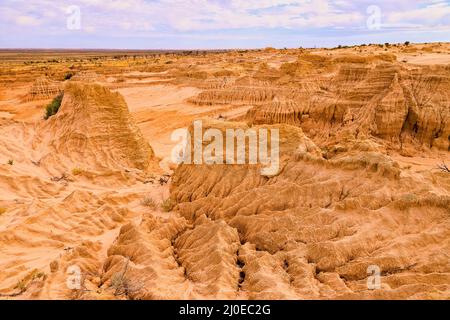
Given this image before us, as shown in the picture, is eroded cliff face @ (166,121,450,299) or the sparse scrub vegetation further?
the sparse scrub vegetation

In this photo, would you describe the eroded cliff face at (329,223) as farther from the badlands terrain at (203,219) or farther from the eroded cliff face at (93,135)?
the eroded cliff face at (93,135)

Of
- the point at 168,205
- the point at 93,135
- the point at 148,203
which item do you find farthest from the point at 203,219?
the point at 93,135

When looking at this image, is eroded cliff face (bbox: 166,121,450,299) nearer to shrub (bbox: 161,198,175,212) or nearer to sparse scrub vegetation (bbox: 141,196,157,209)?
shrub (bbox: 161,198,175,212)

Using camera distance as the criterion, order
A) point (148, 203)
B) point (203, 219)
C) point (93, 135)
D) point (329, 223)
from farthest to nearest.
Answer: point (93, 135)
point (148, 203)
point (203, 219)
point (329, 223)

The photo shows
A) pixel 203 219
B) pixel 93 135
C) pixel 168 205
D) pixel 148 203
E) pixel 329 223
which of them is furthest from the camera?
pixel 93 135

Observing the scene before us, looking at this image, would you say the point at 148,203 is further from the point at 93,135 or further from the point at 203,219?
the point at 93,135

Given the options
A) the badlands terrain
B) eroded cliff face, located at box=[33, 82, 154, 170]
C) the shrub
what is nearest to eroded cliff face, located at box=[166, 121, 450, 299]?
the badlands terrain

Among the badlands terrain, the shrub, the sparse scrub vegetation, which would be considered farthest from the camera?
the sparse scrub vegetation

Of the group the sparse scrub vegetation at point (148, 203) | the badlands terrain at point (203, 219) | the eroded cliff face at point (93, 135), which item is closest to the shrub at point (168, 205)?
the badlands terrain at point (203, 219)
